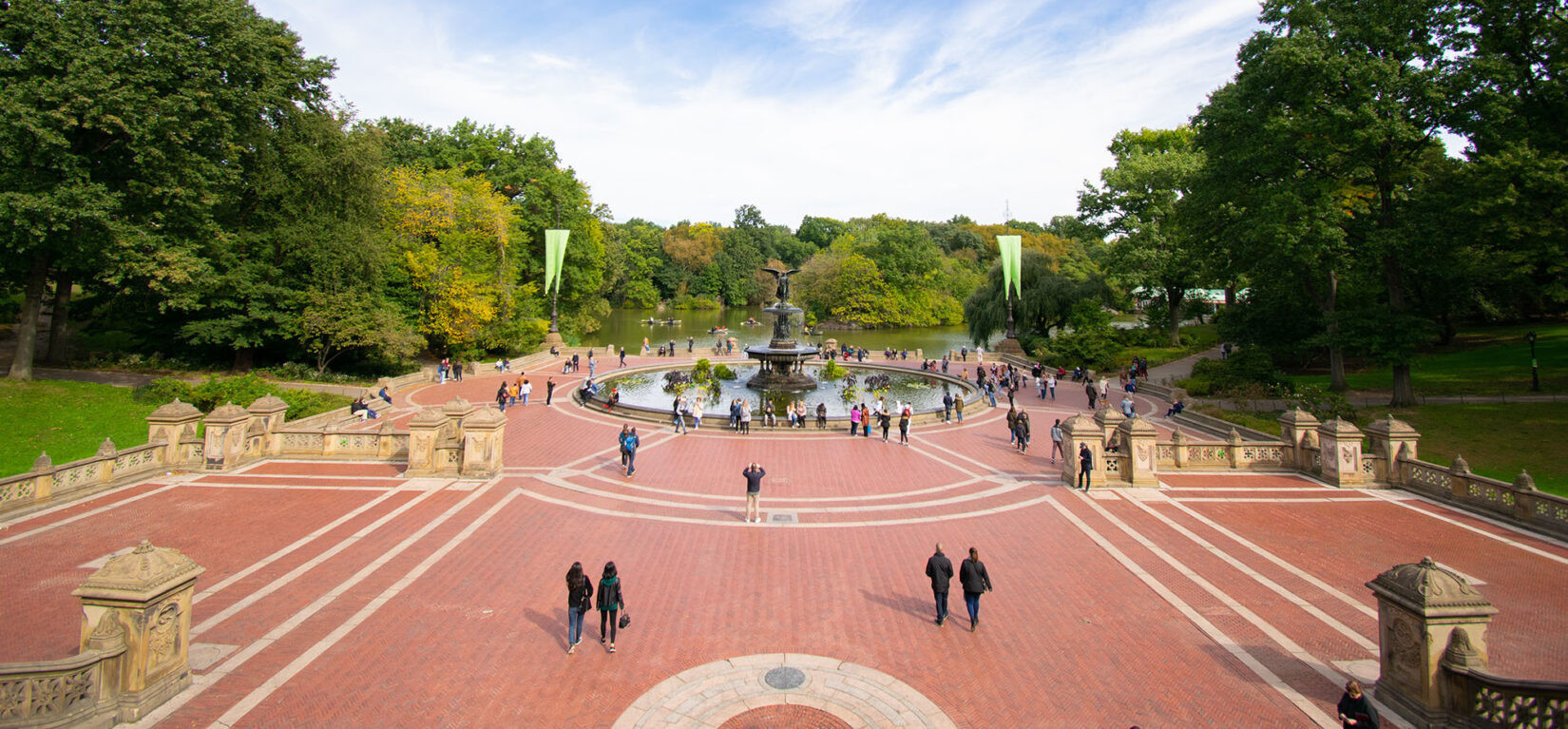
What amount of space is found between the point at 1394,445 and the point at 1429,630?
1212cm

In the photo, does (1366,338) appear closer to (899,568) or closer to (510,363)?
(899,568)

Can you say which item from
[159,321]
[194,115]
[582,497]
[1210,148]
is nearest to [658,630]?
[582,497]

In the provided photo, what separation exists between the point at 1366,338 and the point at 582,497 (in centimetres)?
2756

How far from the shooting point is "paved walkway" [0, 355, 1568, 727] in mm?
7758

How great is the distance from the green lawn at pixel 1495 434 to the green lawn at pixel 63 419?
1478 inches

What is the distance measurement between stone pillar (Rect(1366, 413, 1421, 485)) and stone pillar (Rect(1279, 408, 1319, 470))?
55.5 inches

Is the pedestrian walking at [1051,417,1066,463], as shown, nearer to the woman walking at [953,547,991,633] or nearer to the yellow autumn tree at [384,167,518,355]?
the woman walking at [953,547,991,633]

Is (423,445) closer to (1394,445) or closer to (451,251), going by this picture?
(1394,445)

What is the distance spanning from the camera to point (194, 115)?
24.5m

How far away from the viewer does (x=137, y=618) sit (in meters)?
7.15

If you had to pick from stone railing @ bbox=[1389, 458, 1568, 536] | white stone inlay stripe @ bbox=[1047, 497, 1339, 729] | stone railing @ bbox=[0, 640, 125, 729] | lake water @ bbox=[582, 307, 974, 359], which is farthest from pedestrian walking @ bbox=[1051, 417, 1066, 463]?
lake water @ bbox=[582, 307, 974, 359]

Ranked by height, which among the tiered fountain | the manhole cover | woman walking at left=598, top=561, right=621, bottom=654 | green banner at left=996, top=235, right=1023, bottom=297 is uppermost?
green banner at left=996, top=235, right=1023, bottom=297

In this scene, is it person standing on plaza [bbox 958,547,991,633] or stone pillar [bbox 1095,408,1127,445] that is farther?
stone pillar [bbox 1095,408,1127,445]

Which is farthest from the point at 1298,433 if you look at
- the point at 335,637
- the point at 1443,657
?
the point at 335,637
